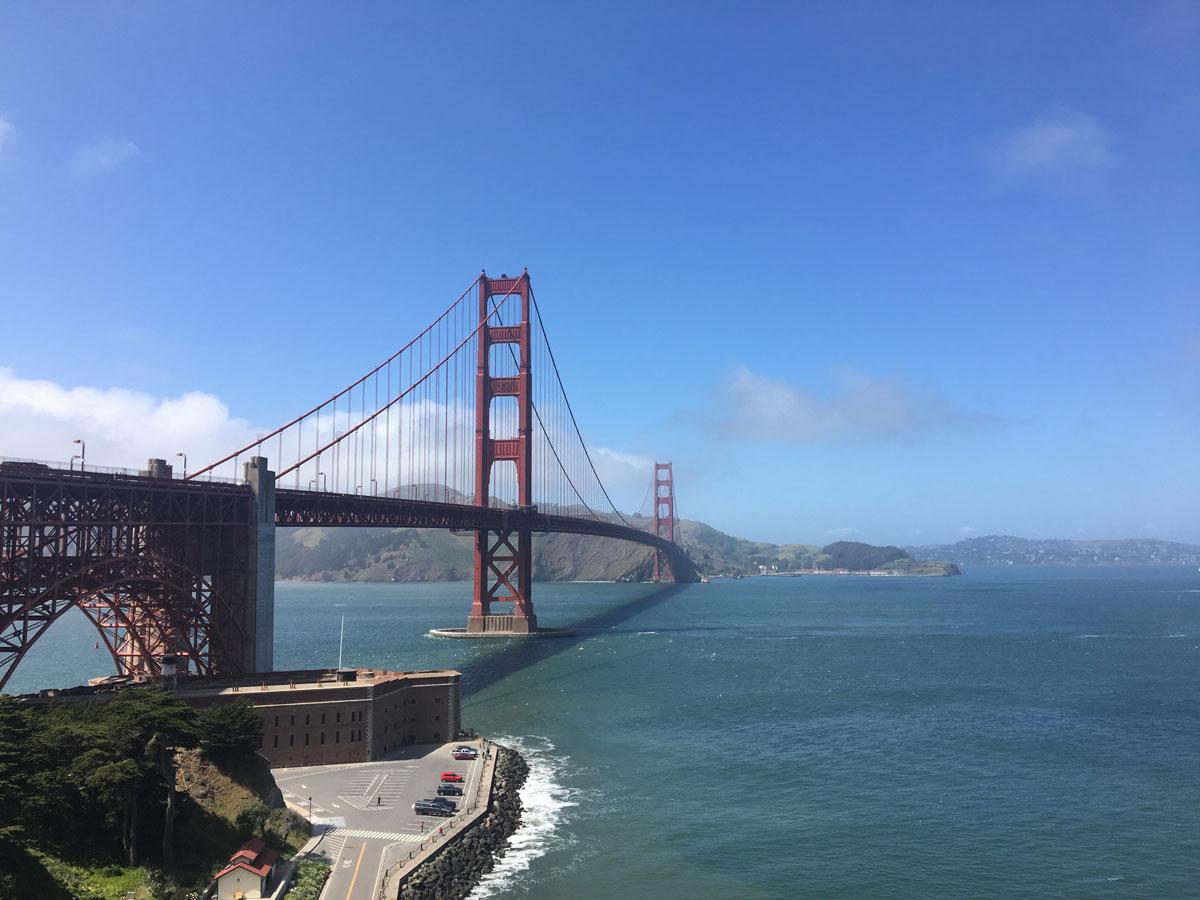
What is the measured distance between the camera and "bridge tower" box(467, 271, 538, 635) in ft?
277

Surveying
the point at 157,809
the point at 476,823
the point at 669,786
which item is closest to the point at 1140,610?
the point at 669,786

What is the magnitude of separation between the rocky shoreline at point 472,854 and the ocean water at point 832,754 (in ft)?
1.91

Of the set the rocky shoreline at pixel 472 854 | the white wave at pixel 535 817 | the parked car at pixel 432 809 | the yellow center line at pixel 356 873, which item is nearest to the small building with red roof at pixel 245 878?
the yellow center line at pixel 356 873

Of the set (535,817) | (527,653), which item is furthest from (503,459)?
(535,817)

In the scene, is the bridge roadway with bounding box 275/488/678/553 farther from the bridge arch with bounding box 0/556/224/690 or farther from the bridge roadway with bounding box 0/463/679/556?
the bridge arch with bounding box 0/556/224/690

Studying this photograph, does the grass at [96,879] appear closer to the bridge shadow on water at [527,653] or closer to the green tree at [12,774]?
the green tree at [12,774]

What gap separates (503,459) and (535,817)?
59916 millimetres

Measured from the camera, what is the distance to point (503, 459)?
90062mm

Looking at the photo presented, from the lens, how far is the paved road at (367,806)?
2530cm

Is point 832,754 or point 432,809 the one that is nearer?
point 432,809

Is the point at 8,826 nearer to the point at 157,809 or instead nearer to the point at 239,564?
the point at 157,809

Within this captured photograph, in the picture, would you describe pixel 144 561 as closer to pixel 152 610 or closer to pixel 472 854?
pixel 152 610

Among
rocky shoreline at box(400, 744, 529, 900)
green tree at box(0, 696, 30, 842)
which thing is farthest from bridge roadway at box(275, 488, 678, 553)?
green tree at box(0, 696, 30, 842)

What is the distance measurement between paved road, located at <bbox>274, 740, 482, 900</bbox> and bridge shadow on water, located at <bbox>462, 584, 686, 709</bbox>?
576 inches
